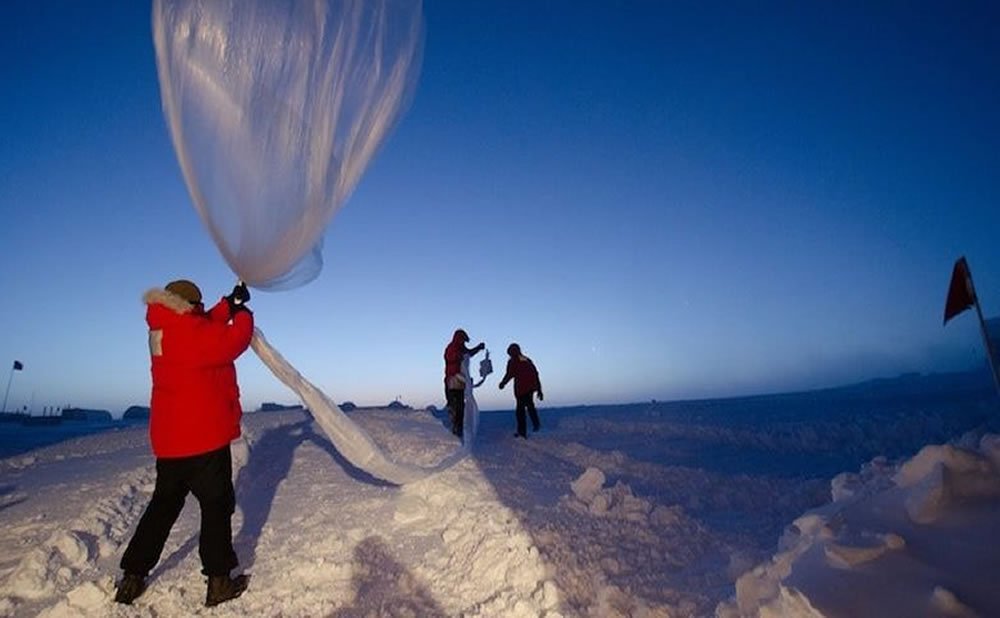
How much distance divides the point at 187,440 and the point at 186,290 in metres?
0.92

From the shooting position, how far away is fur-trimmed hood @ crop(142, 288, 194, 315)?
305 cm

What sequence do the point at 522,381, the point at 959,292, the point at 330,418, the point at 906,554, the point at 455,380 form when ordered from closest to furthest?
the point at 906,554, the point at 330,418, the point at 959,292, the point at 455,380, the point at 522,381

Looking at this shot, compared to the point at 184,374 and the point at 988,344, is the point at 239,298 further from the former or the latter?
the point at 988,344

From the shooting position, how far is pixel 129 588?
2.85 m

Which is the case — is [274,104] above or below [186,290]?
above

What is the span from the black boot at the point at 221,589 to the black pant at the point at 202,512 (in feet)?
0.12

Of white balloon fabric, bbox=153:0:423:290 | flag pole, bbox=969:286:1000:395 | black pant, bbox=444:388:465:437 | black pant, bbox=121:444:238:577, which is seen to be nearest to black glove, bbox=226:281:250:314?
white balloon fabric, bbox=153:0:423:290

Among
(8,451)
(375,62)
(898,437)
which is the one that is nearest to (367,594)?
(375,62)

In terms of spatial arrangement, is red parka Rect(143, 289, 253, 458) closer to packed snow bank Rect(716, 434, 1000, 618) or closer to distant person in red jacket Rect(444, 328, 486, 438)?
packed snow bank Rect(716, 434, 1000, 618)

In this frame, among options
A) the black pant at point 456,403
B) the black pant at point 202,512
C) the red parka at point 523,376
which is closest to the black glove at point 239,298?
the black pant at point 202,512

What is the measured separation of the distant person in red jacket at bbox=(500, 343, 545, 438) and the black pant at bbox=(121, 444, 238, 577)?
7.29 meters

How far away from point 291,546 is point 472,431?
3.99 meters

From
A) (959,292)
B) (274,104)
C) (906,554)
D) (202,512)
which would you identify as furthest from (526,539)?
(959,292)

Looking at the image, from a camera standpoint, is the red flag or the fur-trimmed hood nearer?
the fur-trimmed hood
